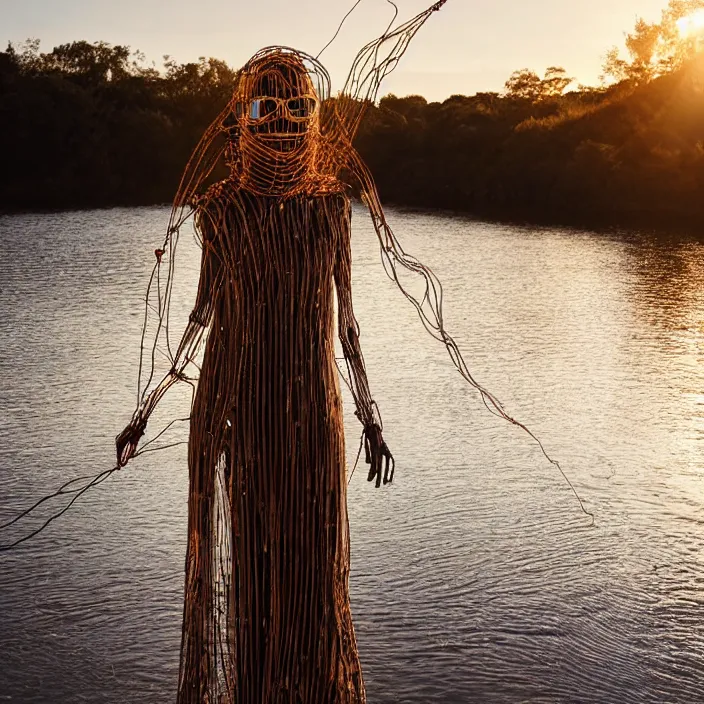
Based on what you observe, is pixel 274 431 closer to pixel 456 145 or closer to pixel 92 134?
pixel 456 145

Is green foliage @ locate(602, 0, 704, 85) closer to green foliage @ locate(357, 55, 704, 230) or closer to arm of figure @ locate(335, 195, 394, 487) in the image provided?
green foliage @ locate(357, 55, 704, 230)

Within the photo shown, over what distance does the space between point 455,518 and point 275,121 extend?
281 cm

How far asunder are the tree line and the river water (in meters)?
8.25

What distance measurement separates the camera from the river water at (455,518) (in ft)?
12.2

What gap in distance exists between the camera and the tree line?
25750 mm

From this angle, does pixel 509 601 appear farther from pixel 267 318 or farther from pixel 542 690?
pixel 267 318

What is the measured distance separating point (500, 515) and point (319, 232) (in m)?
2.72

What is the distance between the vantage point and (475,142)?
1406 inches

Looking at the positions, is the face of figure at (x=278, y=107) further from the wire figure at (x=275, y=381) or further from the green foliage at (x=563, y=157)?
the green foliage at (x=563, y=157)

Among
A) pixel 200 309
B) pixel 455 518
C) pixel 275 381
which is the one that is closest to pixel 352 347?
pixel 275 381

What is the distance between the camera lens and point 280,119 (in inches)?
99.2

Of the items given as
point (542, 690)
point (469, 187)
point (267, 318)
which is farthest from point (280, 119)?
point (469, 187)

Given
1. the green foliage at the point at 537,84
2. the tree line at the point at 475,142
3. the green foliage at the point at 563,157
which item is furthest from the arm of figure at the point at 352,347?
the green foliage at the point at 537,84

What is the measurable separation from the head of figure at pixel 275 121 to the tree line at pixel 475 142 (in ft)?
44.6
